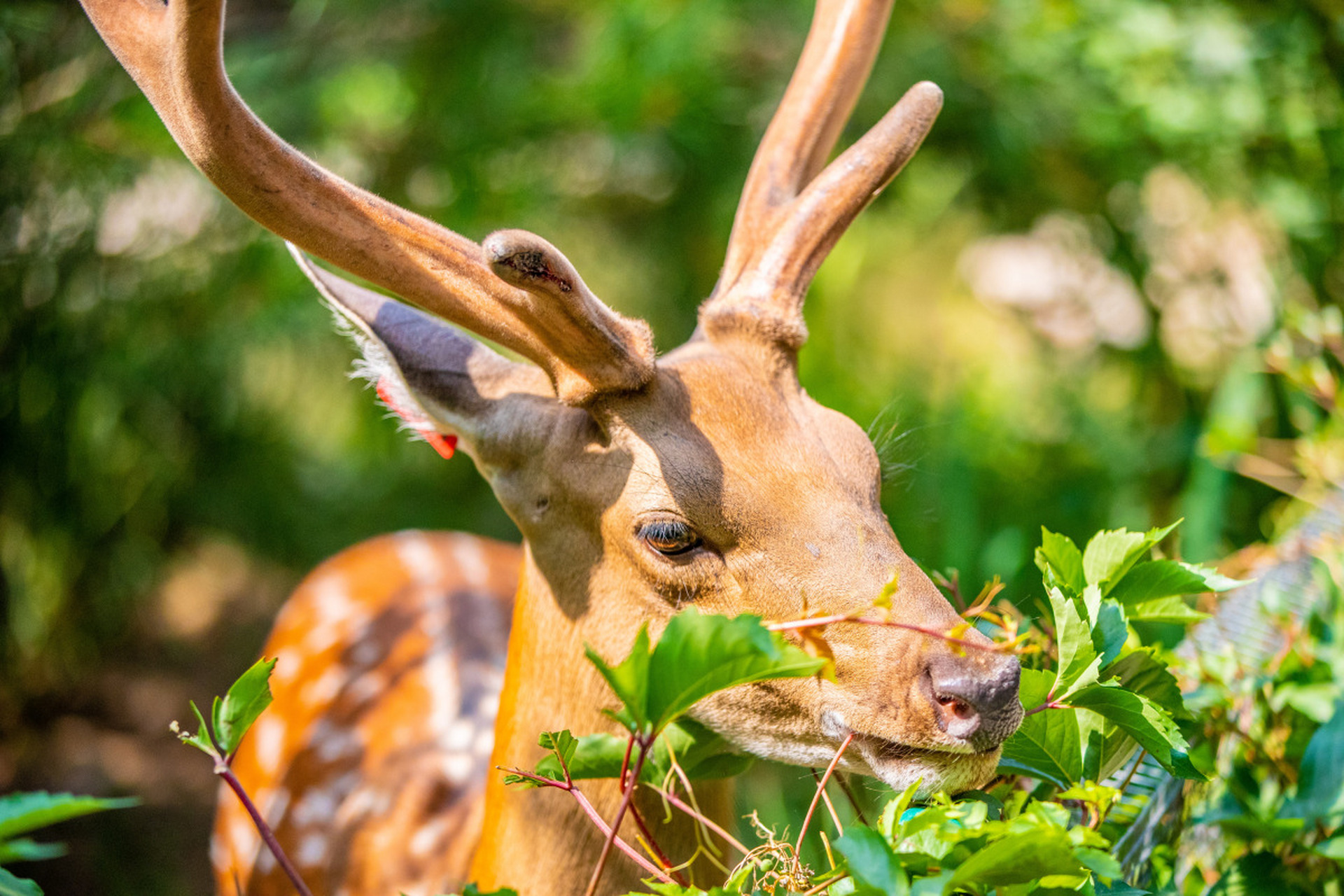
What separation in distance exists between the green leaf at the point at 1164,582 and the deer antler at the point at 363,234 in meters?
0.74

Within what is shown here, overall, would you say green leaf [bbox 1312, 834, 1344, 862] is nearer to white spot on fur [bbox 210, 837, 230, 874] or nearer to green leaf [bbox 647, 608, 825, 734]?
green leaf [bbox 647, 608, 825, 734]

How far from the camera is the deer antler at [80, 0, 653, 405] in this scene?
→ 56.7 inches

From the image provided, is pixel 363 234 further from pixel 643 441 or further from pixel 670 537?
pixel 670 537

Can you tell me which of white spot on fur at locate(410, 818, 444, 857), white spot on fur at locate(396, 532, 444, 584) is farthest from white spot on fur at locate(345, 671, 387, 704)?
white spot on fur at locate(410, 818, 444, 857)

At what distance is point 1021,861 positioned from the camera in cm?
103

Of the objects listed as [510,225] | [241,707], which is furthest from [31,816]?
[510,225]

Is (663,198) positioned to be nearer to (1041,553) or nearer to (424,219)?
(424,219)

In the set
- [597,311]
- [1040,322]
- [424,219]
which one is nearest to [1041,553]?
[597,311]

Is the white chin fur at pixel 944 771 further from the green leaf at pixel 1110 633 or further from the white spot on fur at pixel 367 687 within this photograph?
the white spot on fur at pixel 367 687

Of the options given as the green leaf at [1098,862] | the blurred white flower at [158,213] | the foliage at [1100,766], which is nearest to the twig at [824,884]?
the foliage at [1100,766]

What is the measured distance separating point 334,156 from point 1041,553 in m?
4.16

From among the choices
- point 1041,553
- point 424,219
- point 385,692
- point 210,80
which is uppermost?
point 210,80

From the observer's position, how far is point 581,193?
5016 millimetres

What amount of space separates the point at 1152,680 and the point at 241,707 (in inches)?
43.3
